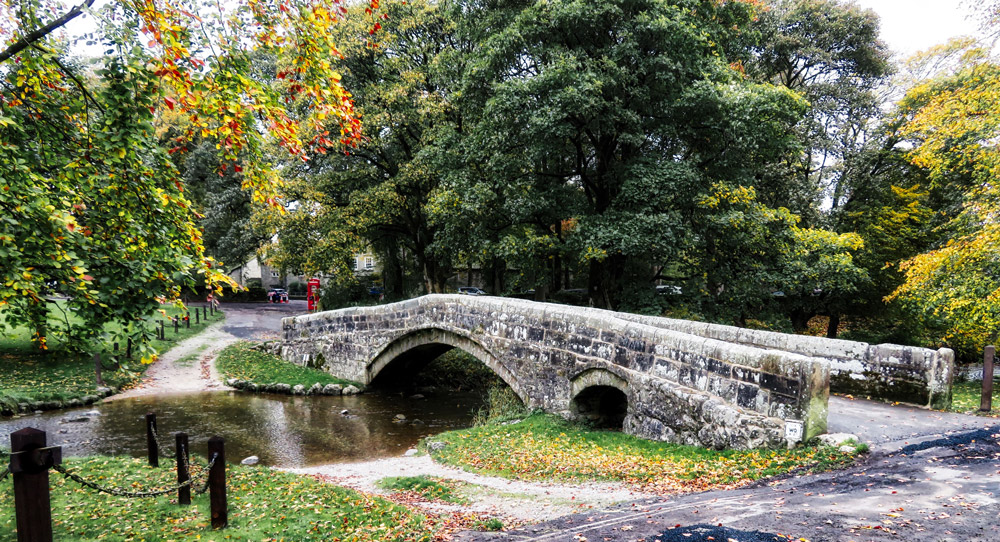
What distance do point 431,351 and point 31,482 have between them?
12.0 metres

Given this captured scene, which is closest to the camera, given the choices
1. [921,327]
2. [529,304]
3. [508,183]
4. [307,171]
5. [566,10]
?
[529,304]

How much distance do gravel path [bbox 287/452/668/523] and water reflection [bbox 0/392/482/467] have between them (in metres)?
2.04

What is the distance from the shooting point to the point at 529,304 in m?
10.8

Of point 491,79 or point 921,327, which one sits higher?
point 491,79

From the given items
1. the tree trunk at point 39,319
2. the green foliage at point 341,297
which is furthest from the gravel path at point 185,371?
the tree trunk at point 39,319

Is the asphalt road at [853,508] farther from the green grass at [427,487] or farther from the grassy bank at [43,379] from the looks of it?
the grassy bank at [43,379]

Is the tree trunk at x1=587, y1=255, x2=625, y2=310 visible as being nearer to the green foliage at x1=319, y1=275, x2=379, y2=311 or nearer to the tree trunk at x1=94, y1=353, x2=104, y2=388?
the green foliage at x1=319, y1=275, x2=379, y2=311

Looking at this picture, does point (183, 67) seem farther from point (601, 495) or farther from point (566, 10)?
point (566, 10)

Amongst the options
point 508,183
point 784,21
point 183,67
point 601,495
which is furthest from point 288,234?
point 784,21

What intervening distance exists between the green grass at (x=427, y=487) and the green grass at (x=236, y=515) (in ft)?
2.11

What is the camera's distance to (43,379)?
42.4ft

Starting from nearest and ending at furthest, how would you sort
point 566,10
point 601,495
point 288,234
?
1. point 601,495
2. point 566,10
3. point 288,234

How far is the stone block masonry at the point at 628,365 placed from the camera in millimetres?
5926

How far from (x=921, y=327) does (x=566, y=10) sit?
14150mm
